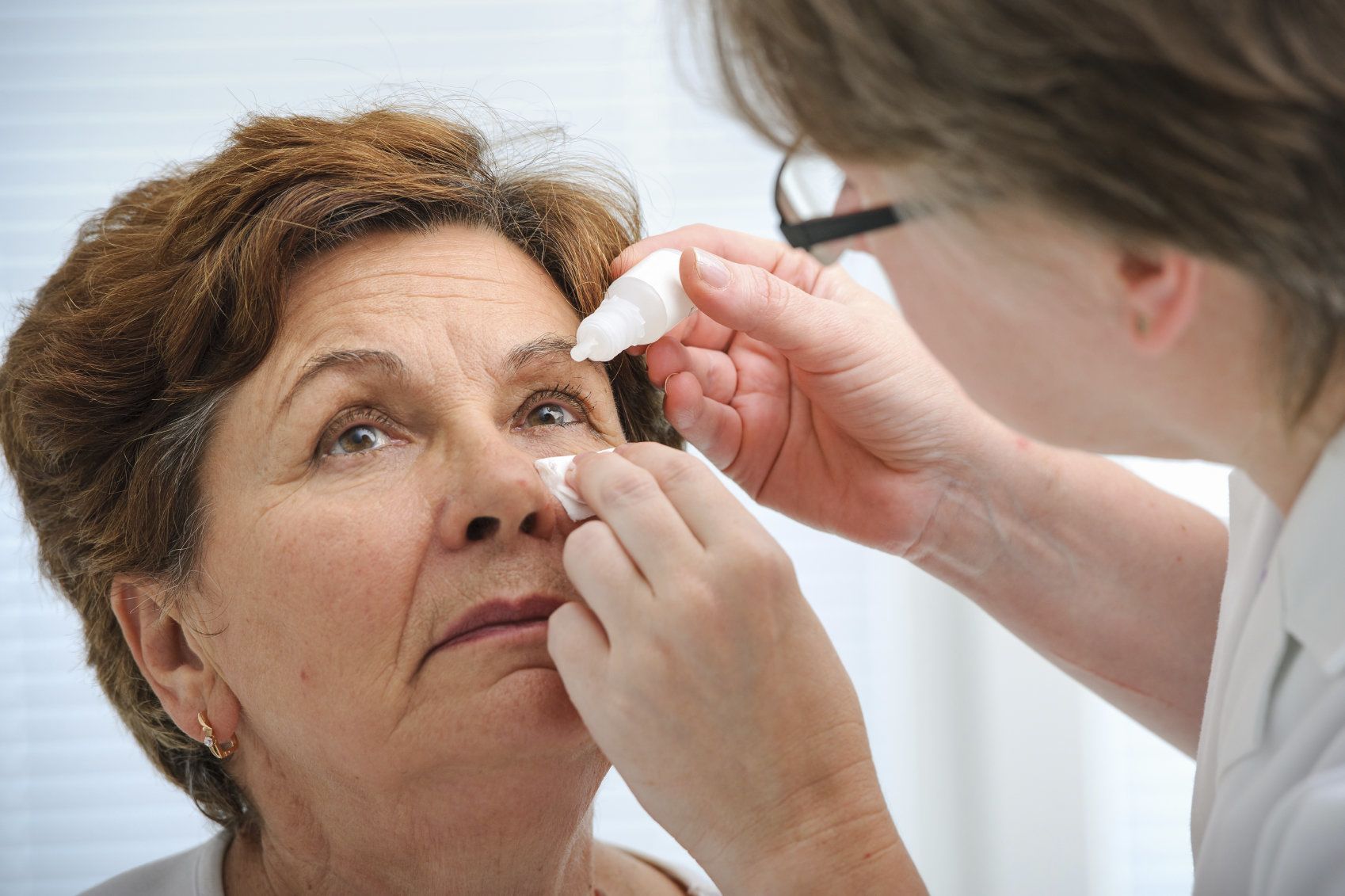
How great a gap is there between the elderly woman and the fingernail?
0.22 metres

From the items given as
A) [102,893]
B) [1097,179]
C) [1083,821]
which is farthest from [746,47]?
[1083,821]

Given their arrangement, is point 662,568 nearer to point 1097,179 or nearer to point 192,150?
point 1097,179

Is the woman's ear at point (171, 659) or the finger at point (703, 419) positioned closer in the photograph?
the woman's ear at point (171, 659)

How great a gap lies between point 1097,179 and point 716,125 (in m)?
1.96

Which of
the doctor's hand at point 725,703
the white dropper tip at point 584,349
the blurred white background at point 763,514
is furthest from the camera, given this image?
the blurred white background at point 763,514

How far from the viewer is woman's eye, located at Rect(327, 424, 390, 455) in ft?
4.46

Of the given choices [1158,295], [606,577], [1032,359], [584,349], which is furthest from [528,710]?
[1158,295]

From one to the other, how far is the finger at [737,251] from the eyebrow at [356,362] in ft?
1.18

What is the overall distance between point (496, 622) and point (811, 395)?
0.59 metres

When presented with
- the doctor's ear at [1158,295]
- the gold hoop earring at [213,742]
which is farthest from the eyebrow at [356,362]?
the doctor's ear at [1158,295]

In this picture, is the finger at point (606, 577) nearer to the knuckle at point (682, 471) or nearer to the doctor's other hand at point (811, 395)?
the knuckle at point (682, 471)

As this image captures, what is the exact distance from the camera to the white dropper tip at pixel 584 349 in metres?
1.33

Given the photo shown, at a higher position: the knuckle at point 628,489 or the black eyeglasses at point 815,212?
the black eyeglasses at point 815,212

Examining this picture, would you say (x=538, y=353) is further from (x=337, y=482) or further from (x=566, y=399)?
(x=337, y=482)
